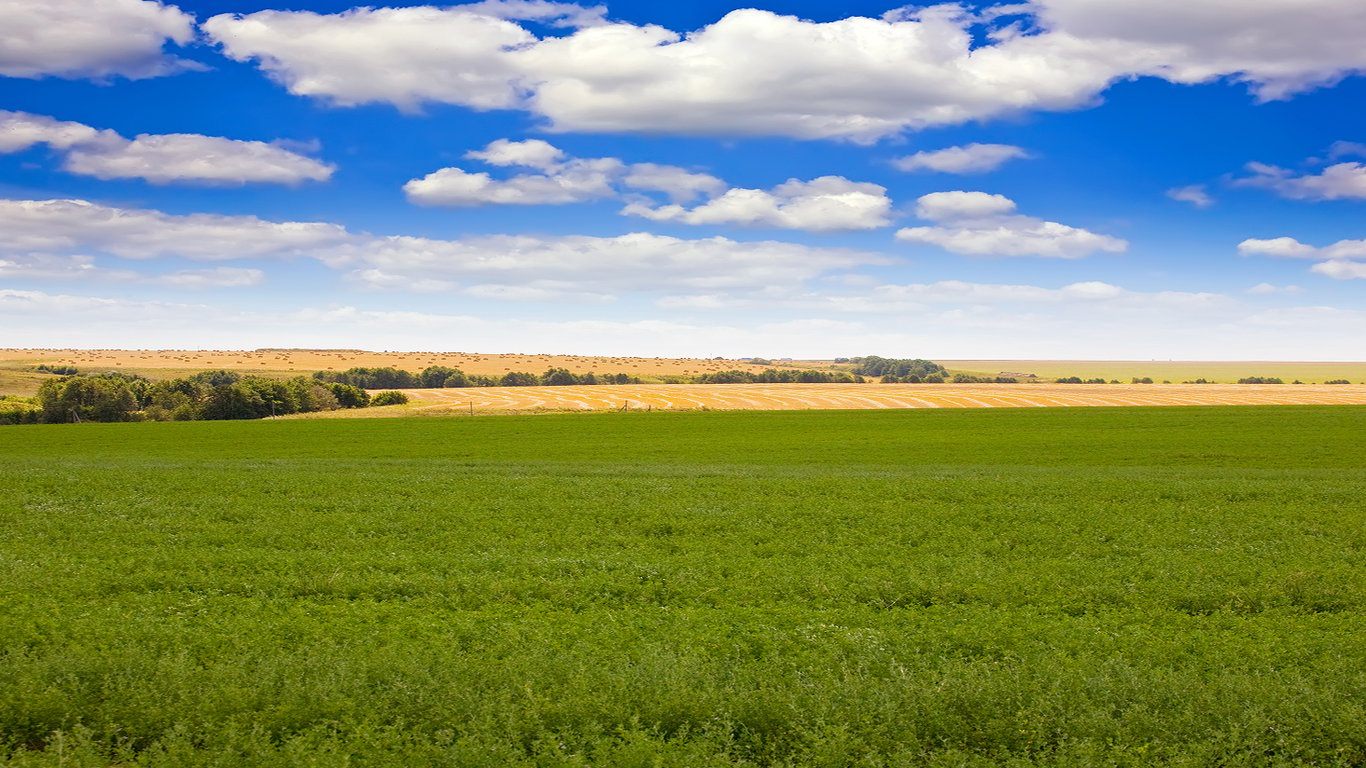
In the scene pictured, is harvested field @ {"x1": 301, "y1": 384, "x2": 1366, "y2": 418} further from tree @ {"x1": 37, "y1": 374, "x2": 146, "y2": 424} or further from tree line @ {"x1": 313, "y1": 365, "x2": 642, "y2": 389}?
tree line @ {"x1": 313, "y1": 365, "x2": 642, "y2": 389}

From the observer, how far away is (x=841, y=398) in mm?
92938

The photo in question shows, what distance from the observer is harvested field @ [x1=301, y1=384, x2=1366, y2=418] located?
267 ft

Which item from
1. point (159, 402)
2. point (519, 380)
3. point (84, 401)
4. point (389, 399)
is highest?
point (519, 380)

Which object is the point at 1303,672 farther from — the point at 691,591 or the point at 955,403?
the point at 955,403

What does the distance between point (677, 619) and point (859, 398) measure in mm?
81799

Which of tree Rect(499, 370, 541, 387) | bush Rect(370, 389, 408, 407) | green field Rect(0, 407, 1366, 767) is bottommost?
green field Rect(0, 407, 1366, 767)

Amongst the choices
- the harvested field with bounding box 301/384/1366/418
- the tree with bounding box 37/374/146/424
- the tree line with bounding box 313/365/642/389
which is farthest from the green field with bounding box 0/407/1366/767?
the tree line with bounding box 313/365/642/389

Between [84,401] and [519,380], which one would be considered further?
[519,380]

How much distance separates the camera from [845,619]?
12.9 meters

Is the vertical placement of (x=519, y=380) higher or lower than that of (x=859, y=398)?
higher

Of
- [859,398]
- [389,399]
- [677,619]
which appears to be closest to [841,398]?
[859,398]

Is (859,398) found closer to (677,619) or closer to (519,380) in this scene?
(519,380)

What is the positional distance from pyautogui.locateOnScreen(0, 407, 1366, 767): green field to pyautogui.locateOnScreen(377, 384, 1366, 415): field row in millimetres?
55856

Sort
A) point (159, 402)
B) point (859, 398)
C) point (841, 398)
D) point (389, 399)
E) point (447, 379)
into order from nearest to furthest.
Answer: point (159, 402) → point (389, 399) → point (859, 398) → point (841, 398) → point (447, 379)
